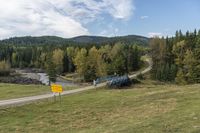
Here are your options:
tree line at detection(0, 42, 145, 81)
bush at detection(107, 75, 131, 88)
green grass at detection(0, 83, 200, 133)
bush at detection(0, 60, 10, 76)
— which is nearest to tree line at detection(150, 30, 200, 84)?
tree line at detection(0, 42, 145, 81)

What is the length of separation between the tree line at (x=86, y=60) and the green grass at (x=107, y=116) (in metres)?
64.6

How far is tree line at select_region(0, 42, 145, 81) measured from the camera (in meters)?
99.2

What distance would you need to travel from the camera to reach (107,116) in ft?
78.1

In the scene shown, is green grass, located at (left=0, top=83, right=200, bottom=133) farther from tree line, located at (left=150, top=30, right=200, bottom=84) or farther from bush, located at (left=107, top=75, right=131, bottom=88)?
tree line, located at (left=150, top=30, right=200, bottom=84)

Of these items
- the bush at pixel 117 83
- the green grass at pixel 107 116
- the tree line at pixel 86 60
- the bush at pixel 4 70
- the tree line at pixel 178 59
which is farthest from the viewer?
the bush at pixel 4 70

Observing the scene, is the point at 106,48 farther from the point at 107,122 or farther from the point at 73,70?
the point at 107,122

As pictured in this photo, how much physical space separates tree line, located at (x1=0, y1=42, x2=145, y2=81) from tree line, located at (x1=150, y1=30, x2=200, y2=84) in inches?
401

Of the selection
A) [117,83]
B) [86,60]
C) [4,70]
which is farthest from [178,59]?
[4,70]

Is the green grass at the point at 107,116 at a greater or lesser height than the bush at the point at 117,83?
lesser

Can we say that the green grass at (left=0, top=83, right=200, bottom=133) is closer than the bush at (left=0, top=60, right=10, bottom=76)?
Yes

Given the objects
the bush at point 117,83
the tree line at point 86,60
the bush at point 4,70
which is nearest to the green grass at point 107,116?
the bush at point 117,83

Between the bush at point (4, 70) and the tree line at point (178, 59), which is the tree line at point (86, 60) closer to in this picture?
the bush at point (4, 70)

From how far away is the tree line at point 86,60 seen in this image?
99244mm

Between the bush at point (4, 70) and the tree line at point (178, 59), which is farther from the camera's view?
the bush at point (4, 70)
